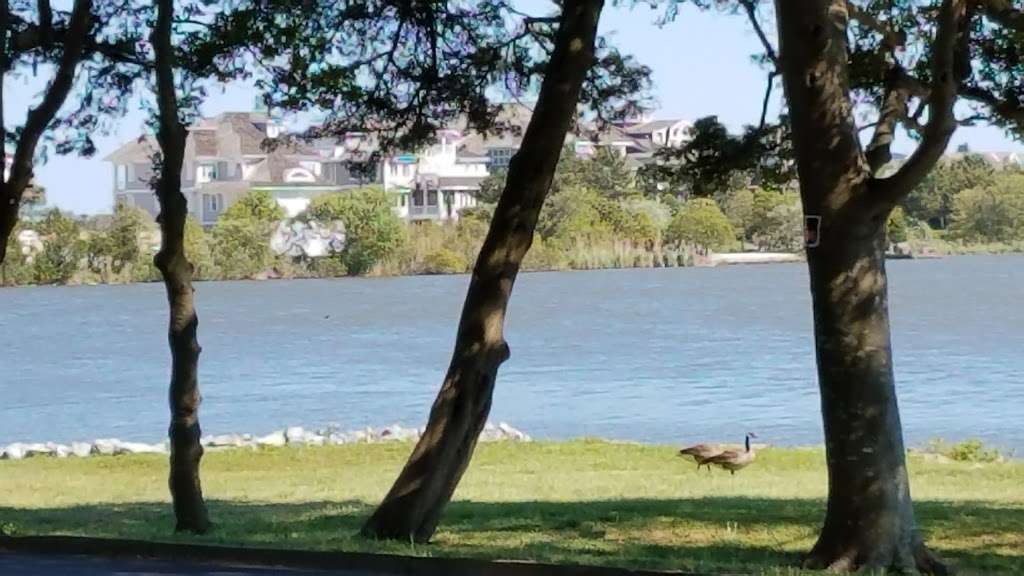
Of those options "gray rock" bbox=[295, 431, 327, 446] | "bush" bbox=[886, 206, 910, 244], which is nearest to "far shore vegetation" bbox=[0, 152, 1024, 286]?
"bush" bbox=[886, 206, 910, 244]

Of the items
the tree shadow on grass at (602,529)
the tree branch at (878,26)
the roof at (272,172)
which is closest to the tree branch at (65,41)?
the tree shadow on grass at (602,529)

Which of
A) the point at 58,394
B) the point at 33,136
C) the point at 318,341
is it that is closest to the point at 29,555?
the point at 33,136

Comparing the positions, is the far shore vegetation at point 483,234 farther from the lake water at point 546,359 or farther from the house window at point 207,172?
the lake water at point 546,359

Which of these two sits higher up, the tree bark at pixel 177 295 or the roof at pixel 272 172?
the roof at pixel 272 172

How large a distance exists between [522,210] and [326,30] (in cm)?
283

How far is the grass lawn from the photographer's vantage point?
10859mm

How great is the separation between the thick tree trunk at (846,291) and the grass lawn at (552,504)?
653 mm

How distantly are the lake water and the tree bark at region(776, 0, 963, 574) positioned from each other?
17.4 meters

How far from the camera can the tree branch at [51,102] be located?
12828 mm

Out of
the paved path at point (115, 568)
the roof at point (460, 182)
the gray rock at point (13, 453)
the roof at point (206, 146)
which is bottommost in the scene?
the gray rock at point (13, 453)

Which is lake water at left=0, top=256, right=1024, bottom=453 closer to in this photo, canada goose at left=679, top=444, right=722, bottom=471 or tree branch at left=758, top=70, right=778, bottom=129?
canada goose at left=679, top=444, right=722, bottom=471

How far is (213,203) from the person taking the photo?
234 feet

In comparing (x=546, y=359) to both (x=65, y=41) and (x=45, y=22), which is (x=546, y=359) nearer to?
(x=45, y=22)

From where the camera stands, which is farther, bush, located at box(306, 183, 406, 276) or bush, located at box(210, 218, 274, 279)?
bush, located at box(210, 218, 274, 279)
